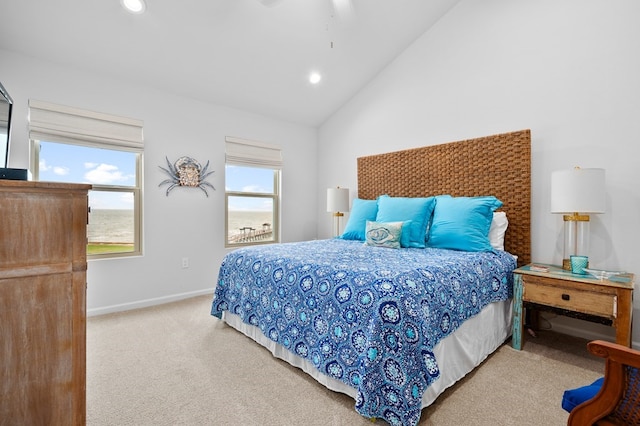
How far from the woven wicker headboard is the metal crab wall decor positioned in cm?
218

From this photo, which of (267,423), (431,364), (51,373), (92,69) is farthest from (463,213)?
(92,69)

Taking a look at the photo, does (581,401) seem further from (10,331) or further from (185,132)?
(185,132)

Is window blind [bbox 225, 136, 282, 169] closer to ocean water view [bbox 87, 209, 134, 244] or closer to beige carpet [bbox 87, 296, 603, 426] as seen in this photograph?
ocean water view [bbox 87, 209, 134, 244]

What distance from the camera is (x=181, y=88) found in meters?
3.41

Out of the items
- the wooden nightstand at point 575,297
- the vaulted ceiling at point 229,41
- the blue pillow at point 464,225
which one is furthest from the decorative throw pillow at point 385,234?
the vaulted ceiling at point 229,41

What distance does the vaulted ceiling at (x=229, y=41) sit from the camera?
2518mm

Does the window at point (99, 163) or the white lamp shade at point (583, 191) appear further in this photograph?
the window at point (99, 163)

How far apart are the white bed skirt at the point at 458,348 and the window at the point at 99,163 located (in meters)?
1.72

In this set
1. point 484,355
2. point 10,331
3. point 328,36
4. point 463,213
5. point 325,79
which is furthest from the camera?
point 325,79

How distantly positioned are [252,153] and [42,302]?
3265mm

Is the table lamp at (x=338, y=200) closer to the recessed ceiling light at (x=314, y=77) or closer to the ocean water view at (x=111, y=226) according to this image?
the recessed ceiling light at (x=314, y=77)

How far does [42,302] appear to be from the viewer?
1.01 meters

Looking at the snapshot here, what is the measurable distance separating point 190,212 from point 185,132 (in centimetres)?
94

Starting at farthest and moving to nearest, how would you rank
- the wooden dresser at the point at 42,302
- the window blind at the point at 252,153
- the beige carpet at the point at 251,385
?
1. the window blind at the point at 252,153
2. the beige carpet at the point at 251,385
3. the wooden dresser at the point at 42,302
